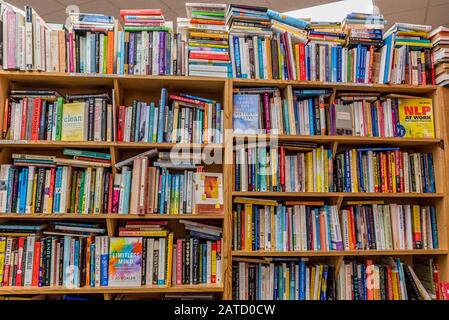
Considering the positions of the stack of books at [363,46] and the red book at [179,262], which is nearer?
the red book at [179,262]

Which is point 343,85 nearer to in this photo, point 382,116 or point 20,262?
point 382,116

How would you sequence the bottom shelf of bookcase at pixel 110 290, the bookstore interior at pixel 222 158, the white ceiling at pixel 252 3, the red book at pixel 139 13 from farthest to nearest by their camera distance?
the white ceiling at pixel 252 3
the red book at pixel 139 13
the bookstore interior at pixel 222 158
the bottom shelf of bookcase at pixel 110 290

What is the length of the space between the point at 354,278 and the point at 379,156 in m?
0.71

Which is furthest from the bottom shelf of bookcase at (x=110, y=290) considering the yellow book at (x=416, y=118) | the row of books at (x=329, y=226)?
the yellow book at (x=416, y=118)

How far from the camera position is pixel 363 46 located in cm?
192

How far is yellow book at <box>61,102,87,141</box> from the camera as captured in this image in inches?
68.6

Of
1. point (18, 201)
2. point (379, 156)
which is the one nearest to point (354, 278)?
point (379, 156)

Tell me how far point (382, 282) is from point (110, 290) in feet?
4.84

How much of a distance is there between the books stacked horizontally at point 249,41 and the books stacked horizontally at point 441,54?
981 mm

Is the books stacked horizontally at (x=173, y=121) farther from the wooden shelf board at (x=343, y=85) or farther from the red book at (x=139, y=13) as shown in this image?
the red book at (x=139, y=13)

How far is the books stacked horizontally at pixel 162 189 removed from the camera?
1729 millimetres

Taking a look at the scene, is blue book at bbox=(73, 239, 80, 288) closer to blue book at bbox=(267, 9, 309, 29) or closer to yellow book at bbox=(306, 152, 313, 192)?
yellow book at bbox=(306, 152, 313, 192)

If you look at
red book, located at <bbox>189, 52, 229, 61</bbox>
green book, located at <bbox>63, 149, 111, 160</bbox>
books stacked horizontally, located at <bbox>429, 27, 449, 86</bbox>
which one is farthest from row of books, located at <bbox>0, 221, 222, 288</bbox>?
books stacked horizontally, located at <bbox>429, 27, 449, 86</bbox>

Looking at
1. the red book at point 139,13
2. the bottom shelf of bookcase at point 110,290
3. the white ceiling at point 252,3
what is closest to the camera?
the bottom shelf of bookcase at point 110,290
